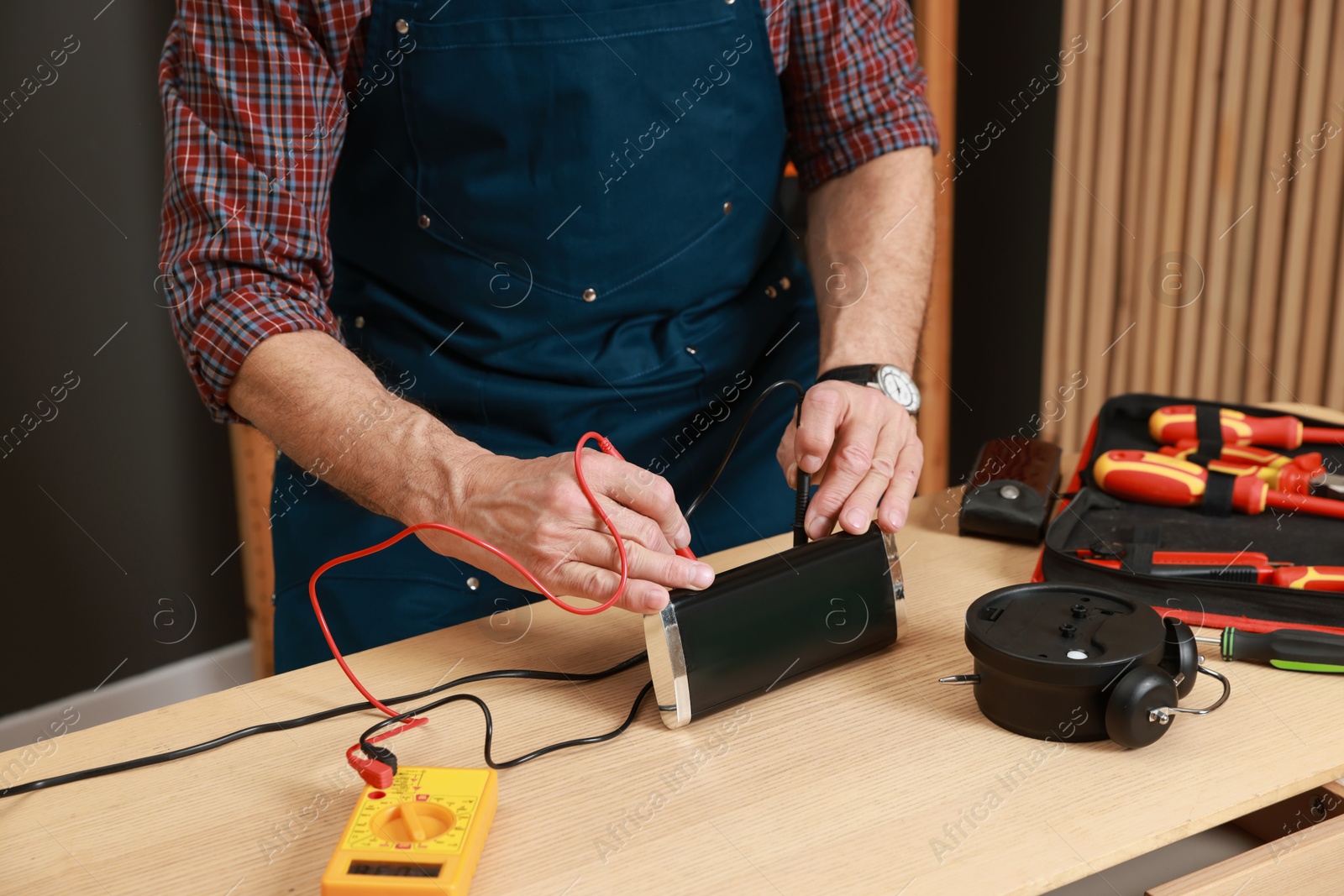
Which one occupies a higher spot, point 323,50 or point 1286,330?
point 323,50

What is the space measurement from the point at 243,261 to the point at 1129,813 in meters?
0.92

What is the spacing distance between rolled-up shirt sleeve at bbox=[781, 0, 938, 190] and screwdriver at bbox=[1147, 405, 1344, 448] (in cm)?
49

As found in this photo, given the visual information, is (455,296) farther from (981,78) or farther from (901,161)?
(981,78)

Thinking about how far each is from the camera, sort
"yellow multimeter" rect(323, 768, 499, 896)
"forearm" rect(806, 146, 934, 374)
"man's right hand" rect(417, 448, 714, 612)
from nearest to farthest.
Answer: "yellow multimeter" rect(323, 768, 499, 896), "man's right hand" rect(417, 448, 714, 612), "forearm" rect(806, 146, 934, 374)

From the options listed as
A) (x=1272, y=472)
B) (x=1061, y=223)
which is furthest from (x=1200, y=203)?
(x=1272, y=472)

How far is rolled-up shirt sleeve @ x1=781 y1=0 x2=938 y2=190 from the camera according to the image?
134cm

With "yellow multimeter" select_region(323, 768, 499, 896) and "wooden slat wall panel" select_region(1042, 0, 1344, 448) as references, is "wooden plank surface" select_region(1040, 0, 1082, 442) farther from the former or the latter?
"yellow multimeter" select_region(323, 768, 499, 896)

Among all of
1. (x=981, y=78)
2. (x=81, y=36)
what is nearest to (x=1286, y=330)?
(x=981, y=78)

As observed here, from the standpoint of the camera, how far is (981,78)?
2.53 m

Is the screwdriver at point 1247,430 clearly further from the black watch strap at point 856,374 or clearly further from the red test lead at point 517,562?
the red test lead at point 517,562

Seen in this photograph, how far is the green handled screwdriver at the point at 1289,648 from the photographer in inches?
32.9

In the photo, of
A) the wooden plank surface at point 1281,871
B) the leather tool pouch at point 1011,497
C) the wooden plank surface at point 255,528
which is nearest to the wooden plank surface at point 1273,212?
the leather tool pouch at point 1011,497

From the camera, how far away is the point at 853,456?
986mm

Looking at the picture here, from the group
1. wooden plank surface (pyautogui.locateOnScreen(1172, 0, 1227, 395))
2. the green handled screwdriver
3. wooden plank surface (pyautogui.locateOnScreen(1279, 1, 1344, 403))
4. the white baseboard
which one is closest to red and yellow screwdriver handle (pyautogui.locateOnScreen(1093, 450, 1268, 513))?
the green handled screwdriver
